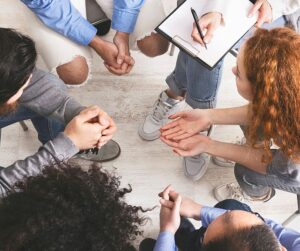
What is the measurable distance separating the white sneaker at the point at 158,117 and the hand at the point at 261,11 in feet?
1.60

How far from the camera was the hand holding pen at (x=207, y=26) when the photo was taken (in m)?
1.19

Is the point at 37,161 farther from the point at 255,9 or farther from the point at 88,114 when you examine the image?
the point at 255,9

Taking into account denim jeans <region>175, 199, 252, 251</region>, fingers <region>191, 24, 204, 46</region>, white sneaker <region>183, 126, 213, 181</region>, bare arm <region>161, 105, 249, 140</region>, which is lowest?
white sneaker <region>183, 126, 213, 181</region>

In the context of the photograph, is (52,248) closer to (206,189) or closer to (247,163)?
(247,163)

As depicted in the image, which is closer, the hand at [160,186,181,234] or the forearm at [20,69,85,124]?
the hand at [160,186,181,234]

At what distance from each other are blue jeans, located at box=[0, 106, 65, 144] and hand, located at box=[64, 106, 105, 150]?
8.4 inches

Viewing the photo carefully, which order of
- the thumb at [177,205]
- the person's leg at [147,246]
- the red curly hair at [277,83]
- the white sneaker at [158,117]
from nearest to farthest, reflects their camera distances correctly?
1. the red curly hair at [277,83]
2. the thumb at [177,205]
3. the person's leg at [147,246]
4. the white sneaker at [158,117]

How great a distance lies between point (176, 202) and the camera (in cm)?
104

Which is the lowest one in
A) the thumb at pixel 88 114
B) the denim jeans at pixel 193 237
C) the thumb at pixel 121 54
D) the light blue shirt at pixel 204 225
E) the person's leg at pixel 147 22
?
the denim jeans at pixel 193 237

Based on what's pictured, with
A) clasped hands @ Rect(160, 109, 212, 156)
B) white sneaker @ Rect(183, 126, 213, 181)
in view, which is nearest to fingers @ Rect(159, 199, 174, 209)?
clasped hands @ Rect(160, 109, 212, 156)

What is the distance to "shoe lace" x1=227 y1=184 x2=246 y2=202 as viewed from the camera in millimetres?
1483

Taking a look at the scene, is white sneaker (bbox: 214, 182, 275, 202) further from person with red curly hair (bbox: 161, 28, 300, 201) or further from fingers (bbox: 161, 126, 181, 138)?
fingers (bbox: 161, 126, 181, 138)

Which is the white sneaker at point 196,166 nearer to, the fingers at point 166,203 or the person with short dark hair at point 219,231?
the person with short dark hair at point 219,231

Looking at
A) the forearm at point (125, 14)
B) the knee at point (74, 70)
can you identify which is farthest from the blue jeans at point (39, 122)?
the forearm at point (125, 14)
